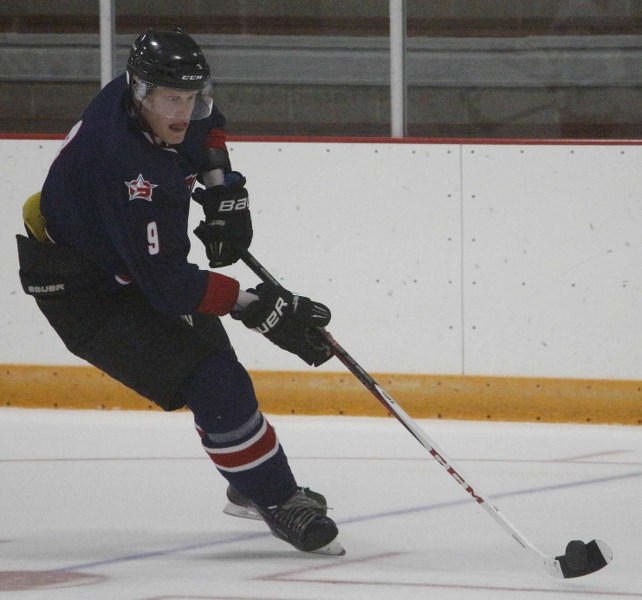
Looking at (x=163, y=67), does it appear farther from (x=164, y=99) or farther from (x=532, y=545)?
(x=532, y=545)

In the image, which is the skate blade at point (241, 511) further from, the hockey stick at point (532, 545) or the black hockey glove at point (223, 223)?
the black hockey glove at point (223, 223)

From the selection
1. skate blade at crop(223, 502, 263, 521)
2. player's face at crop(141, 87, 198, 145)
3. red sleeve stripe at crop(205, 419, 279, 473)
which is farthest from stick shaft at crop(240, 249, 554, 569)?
skate blade at crop(223, 502, 263, 521)

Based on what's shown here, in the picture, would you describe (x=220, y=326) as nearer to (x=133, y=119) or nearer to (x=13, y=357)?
(x=133, y=119)

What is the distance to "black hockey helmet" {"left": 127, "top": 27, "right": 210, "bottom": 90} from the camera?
279 centimetres

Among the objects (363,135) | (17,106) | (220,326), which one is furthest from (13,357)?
(220,326)

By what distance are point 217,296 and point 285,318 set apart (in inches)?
5.5

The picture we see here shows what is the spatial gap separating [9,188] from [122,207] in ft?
8.07

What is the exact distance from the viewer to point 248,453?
295 centimetres

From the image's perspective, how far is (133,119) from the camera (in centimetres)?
286

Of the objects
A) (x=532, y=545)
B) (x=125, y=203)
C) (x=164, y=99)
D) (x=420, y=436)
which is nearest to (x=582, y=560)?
(x=532, y=545)

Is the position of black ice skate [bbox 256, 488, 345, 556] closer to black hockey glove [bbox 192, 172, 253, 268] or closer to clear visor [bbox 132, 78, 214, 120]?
black hockey glove [bbox 192, 172, 253, 268]

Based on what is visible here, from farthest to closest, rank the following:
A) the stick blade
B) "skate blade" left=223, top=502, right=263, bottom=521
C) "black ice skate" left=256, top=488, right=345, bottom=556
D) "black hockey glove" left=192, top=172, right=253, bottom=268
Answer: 1. "skate blade" left=223, top=502, right=263, bottom=521
2. "black hockey glove" left=192, top=172, right=253, bottom=268
3. "black ice skate" left=256, top=488, right=345, bottom=556
4. the stick blade

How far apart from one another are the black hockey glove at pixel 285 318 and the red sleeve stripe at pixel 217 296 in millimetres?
40

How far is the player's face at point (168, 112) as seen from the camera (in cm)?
281
